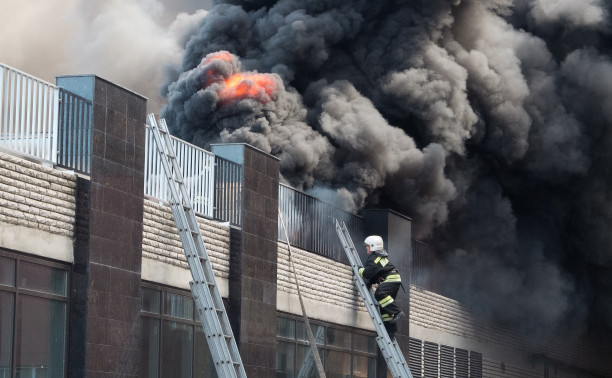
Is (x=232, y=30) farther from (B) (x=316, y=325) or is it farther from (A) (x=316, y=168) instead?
(B) (x=316, y=325)

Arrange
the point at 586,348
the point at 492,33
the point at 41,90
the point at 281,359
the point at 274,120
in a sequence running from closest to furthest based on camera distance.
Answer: the point at 41,90, the point at 281,359, the point at 274,120, the point at 492,33, the point at 586,348

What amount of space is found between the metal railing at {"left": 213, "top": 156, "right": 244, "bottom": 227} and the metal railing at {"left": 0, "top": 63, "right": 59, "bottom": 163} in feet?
14.2

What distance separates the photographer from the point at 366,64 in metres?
26.9

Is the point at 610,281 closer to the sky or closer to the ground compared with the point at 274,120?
closer to the ground

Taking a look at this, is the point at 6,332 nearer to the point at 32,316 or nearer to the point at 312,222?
the point at 32,316

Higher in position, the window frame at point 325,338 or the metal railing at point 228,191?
the metal railing at point 228,191

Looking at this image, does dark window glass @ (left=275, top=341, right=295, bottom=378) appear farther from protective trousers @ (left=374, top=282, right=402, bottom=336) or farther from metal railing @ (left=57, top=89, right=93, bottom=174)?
metal railing @ (left=57, top=89, right=93, bottom=174)

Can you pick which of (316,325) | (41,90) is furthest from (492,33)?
(41,90)

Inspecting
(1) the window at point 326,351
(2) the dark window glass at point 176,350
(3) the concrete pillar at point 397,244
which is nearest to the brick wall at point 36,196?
(2) the dark window glass at point 176,350

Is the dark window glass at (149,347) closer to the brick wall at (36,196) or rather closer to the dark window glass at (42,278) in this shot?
the dark window glass at (42,278)

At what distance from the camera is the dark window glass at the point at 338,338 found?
21.7 metres

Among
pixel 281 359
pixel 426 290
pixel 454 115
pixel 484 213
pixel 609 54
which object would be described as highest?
pixel 609 54

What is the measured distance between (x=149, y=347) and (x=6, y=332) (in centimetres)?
313

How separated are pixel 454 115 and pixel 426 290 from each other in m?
4.00
